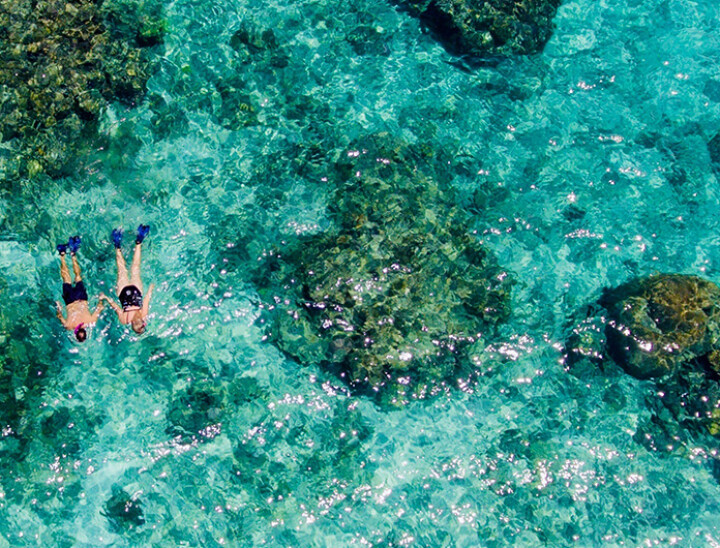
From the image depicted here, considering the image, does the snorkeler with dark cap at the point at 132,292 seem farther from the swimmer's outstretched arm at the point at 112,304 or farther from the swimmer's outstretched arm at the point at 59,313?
the swimmer's outstretched arm at the point at 59,313

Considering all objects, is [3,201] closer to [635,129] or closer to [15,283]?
[15,283]

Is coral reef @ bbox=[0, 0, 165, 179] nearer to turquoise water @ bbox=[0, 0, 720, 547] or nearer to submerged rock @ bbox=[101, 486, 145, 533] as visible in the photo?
turquoise water @ bbox=[0, 0, 720, 547]

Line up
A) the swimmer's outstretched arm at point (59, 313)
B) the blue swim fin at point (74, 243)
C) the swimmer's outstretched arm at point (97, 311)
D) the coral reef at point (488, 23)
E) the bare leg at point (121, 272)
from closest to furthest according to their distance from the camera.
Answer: the swimmer's outstretched arm at point (59, 313) → the swimmer's outstretched arm at point (97, 311) → the blue swim fin at point (74, 243) → the bare leg at point (121, 272) → the coral reef at point (488, 23)

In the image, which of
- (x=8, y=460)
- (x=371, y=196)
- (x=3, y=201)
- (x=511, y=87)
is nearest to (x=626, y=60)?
(x=511, y=87)

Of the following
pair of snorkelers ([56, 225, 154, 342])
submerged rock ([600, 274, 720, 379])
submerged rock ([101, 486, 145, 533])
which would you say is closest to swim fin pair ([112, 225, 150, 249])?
pair of snorkelers ([56, 225, 154, 342])

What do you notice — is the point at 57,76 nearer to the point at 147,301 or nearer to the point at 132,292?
the point at 132,292

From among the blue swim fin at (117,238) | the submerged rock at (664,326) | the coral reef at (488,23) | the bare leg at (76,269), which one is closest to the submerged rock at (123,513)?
the bare leg at (76,269)
